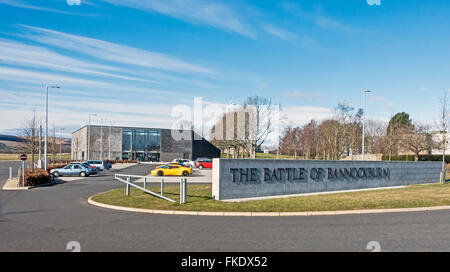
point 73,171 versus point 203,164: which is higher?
point 73,171

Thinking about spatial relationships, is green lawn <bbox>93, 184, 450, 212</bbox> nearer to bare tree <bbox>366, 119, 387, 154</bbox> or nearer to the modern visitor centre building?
bare tree <bbox>366, 119, 387, 154</bbox>

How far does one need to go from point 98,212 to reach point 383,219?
1000 centimetres

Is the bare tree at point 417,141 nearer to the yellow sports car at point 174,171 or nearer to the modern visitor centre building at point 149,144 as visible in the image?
the yellow sports car at point 174,171

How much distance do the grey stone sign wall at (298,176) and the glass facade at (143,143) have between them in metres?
64.1

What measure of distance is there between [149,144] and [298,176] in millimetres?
66667

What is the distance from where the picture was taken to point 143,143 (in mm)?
82750

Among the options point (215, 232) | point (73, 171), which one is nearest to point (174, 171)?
point (73, 171)

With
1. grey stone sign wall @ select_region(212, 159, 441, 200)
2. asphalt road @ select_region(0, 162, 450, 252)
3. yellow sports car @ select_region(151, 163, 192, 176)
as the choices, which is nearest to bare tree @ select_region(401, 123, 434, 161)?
grey stone sign wall @ select_region(212, 159, 441, 200)

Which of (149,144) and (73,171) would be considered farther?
(149,144)

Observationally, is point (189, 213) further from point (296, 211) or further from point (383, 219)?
point (383, 219)

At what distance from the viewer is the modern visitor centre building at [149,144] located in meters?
80.9

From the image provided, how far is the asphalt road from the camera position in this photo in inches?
315

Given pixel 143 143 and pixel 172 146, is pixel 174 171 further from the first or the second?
pixel 143 143

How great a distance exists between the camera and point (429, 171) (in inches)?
1106
